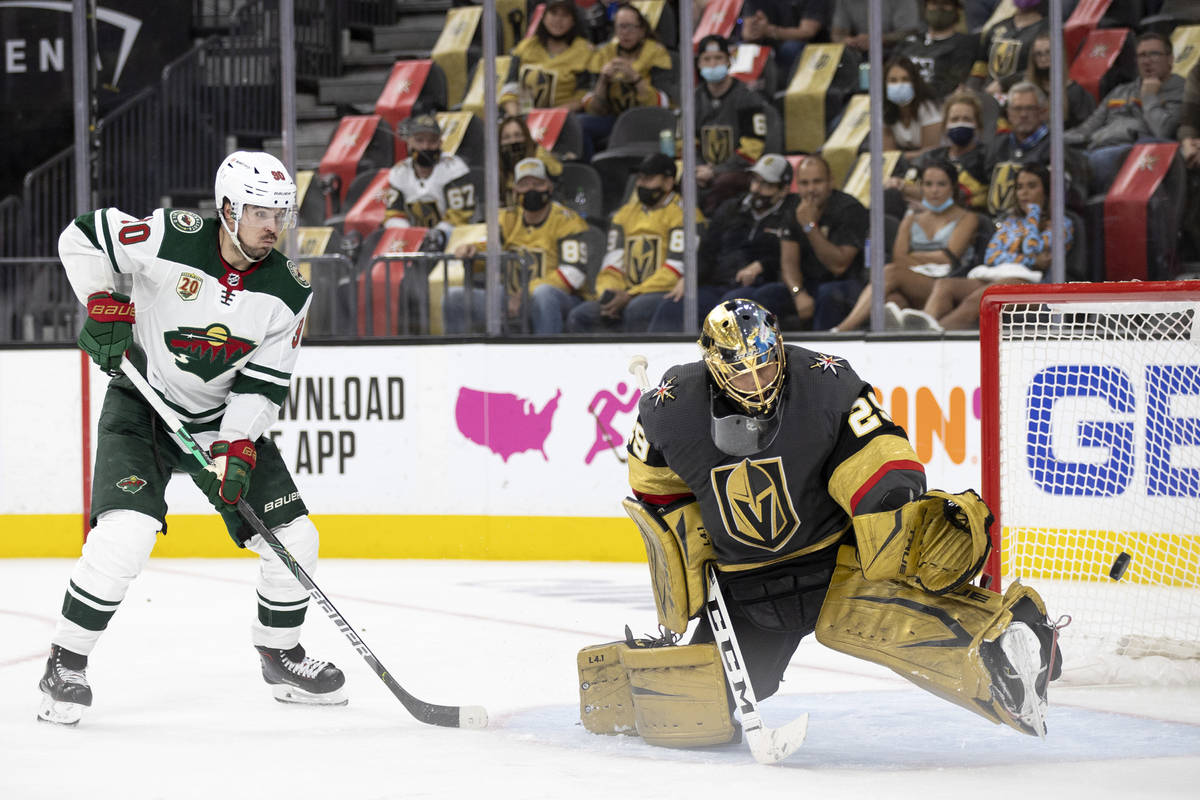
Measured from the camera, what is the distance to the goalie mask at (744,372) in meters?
2.78

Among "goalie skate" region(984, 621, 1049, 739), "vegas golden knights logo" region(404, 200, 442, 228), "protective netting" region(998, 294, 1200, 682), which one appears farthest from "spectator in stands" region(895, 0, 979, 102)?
"goalie skate" region(984, 621, 1049, 739)

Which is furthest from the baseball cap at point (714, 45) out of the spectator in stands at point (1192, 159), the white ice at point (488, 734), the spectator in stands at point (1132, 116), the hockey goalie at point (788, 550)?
the hockey goalie at point (788, 550)

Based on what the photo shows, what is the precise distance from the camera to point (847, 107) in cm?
611

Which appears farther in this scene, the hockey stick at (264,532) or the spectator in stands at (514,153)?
the spectator in stands at (514,153)

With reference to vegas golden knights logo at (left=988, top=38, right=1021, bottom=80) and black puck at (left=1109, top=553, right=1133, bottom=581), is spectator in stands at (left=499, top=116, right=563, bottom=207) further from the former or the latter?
black puck at (left=1109, top=553, right=1133, bottom=581)

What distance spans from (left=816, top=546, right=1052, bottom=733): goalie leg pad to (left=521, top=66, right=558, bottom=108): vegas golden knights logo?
12.4 feet

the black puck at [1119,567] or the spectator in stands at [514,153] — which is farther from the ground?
the spectator in stands at [514,153]

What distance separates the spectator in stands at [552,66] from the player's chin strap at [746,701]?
3685 millimetres

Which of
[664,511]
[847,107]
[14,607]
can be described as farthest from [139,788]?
[847,107]

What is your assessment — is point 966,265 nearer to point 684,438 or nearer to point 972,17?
point 972,17

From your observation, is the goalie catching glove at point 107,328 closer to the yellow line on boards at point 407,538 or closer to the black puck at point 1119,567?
the black puck at point 1119,567

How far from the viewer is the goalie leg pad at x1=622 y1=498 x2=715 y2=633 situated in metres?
3.00

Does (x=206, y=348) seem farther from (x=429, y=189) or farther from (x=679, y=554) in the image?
(x=429, y=189)

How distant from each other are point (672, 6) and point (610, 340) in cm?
141
